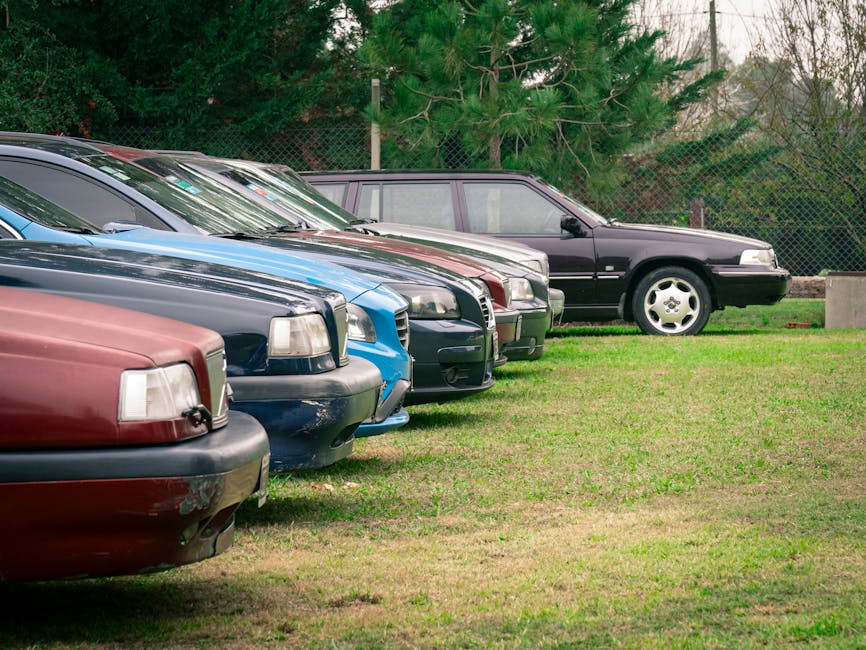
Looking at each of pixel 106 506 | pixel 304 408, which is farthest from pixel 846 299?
pixel 106 506

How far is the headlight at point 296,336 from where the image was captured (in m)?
5.23

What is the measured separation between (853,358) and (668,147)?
6543mm

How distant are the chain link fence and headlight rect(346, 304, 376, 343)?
418 inches

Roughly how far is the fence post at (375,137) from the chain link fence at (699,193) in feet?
0.74

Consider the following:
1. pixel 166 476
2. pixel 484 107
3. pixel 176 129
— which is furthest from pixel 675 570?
pixel 176 129

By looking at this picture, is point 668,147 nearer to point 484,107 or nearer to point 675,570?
point 484,107

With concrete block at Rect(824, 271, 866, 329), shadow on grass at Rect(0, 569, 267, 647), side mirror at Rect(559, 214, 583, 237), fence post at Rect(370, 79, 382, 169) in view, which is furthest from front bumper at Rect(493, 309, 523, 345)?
fence post at Rect(370, 79, 382, 169)

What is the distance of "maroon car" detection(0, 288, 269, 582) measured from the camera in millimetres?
3654

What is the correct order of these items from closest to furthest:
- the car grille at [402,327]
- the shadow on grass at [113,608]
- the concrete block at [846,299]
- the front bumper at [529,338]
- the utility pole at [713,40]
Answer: the shadow on grass at [113,608]
the car grille at [402,327]
the front bumper at [529,338]
the concrete block at [846,299]
the utility pole at [713,40]

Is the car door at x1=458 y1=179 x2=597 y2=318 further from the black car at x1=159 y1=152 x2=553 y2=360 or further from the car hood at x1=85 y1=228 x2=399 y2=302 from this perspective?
the car hood at x1=85 y1=228 x2=399 y2=302

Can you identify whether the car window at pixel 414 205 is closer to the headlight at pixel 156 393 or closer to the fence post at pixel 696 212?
the fence post at pixel 696 212

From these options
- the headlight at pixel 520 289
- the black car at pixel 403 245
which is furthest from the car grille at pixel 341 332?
the headlight at pixel 520 289

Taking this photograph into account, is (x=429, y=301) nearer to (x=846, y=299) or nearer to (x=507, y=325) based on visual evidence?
(x=507, y=325)

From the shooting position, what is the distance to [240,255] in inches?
272
